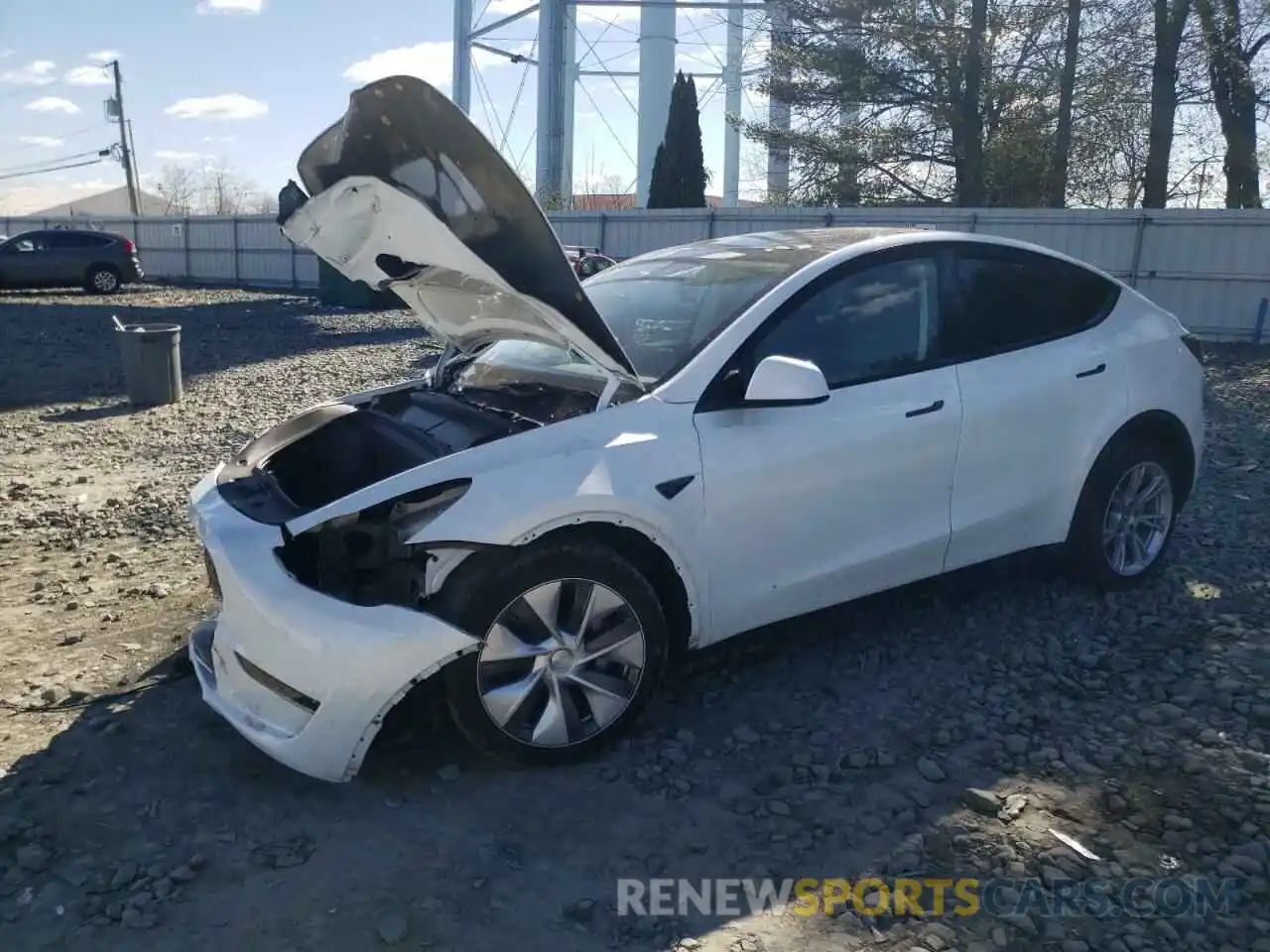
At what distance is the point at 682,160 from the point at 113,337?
1685 cm

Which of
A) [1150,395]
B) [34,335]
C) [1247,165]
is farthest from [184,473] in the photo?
[1247,165]

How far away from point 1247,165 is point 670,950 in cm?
2195

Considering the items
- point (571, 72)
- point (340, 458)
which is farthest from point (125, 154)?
point (340, 458)

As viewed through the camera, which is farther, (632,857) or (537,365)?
(537,365)

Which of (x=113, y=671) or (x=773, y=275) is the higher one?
(x=773, y=275)

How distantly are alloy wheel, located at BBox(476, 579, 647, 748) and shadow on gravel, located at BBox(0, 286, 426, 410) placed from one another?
9069mm

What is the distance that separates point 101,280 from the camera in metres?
26.3

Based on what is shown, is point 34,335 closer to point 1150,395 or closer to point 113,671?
point 113,671

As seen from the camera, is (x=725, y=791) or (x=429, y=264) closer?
(x=725, y=791)

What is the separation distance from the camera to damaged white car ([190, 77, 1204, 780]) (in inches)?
125

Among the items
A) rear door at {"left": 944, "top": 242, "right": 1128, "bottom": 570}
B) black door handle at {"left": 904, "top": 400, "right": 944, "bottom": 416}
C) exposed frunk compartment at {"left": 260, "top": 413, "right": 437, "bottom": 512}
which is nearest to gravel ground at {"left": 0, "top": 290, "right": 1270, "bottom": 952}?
rear door at {"left": 944, "top": 242, "right": 1128, "bottom": 570}

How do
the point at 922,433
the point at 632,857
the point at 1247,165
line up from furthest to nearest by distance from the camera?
1. the point at 1247,165
2. the point at 922,433
3. the point at 632,857

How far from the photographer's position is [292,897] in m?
2.77

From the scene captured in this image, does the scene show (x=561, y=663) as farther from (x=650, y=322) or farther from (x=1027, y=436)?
(x=1027, y=436)
